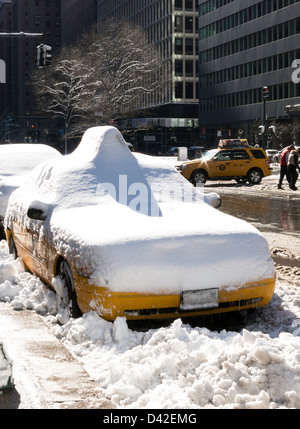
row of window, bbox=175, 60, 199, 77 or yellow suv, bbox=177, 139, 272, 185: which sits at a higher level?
row of window, bbox=175, 60, 199, 77

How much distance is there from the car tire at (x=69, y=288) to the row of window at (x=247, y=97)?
73.9 meters

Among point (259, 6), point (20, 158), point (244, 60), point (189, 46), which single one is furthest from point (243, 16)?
point (20, 158)

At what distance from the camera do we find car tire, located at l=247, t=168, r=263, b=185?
31547 mm

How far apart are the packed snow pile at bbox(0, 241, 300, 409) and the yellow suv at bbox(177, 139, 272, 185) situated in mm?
25256

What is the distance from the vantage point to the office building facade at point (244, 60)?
78875 mm

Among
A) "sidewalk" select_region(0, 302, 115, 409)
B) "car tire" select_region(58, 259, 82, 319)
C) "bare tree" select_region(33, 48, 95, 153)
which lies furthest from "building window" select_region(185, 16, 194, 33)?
"sidewalk" select_region(0, 302, 115, 409)

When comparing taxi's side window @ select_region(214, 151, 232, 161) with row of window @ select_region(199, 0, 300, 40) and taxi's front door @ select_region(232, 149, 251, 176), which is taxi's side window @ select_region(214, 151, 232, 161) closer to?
taxi's front door @ select_region(232, 149, 251, 176)

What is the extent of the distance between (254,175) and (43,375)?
27282 mm

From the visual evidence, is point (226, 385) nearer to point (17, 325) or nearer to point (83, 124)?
point (17, 325)

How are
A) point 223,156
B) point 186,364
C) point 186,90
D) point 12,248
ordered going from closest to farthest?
point 186,364 < point 12,248 < point 223,156 < point 186,90

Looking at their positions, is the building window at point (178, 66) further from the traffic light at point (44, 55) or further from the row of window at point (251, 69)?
the traffic light at point (44, 55)

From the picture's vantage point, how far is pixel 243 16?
88125mm

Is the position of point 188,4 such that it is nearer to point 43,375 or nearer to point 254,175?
point 254,175

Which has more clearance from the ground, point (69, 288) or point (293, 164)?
point (293, 164)
